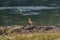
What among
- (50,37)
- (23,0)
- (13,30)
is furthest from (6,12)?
(50,37)

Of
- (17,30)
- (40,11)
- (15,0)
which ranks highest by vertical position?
(17,30)

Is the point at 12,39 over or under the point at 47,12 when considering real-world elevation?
over

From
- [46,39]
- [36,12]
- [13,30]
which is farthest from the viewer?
[36,12]

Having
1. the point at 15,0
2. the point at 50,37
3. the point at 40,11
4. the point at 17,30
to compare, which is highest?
the point at 50,37

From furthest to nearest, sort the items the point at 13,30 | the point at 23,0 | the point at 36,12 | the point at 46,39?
the point at 23,0 → the point at 36,12 → the point at 13,30 → the point at 46,39

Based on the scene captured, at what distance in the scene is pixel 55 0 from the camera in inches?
1369

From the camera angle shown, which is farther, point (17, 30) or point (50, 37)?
point (17, 30)

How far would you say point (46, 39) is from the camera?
6.33 m

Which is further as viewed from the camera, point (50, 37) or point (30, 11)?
point (30, 11)

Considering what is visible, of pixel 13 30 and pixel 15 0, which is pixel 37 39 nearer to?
pixel 13 30

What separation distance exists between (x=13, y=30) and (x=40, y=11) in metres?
14.0

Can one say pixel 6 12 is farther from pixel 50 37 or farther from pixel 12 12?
pixel 50 37

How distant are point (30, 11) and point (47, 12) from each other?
142 cm

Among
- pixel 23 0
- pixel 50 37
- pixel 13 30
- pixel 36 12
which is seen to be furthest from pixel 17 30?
pixel 23 0
